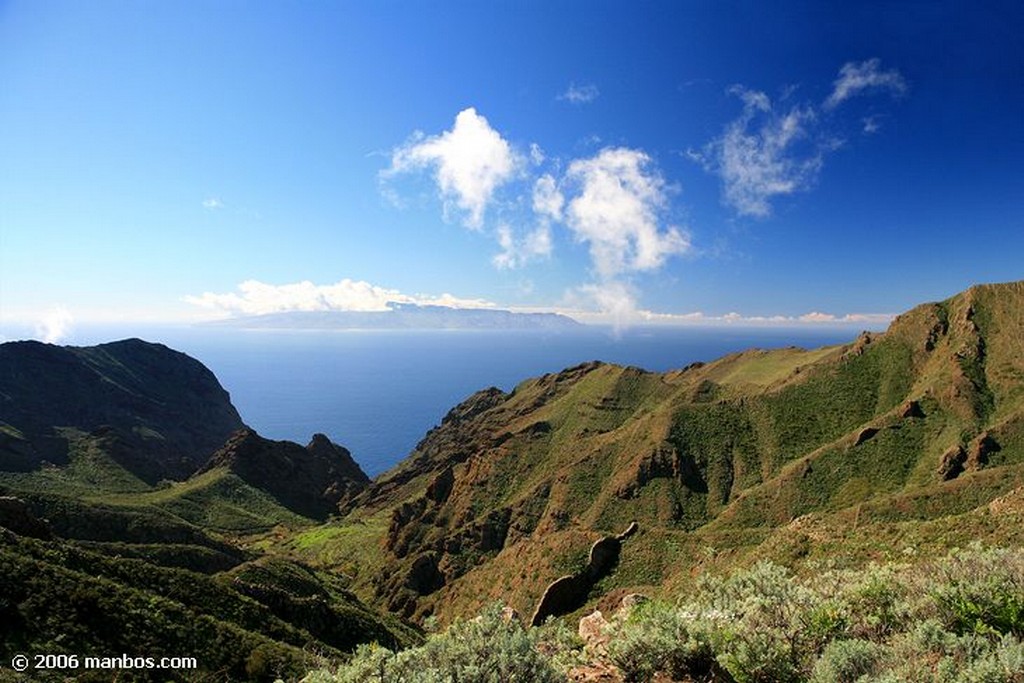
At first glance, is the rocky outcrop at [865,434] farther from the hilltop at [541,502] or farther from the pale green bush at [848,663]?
the pale green bush at [848,663]

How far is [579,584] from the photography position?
46031 millimetres

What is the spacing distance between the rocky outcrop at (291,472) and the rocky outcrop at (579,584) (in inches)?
4542

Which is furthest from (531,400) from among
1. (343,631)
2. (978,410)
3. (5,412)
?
(5,412)

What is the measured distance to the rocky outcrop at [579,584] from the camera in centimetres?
4462

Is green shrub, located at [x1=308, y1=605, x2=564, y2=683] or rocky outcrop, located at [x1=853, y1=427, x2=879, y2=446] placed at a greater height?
green shrub, located at [x1=308, y1=605, x2=564, y2=683]

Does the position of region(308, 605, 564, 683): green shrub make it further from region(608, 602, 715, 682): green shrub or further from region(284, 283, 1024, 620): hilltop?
region(284, 283, 1024, 620): hilltop

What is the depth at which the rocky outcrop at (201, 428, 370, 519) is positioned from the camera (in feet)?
472

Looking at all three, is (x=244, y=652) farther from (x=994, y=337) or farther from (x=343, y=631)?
(x=994, y=337)

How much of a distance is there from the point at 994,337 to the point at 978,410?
20.6 m

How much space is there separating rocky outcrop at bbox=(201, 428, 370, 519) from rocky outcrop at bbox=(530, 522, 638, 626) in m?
115

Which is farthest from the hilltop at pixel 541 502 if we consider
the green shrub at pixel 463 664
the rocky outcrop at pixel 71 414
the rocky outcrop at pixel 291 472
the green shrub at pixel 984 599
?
the rocky outcrop at pixel 71 414

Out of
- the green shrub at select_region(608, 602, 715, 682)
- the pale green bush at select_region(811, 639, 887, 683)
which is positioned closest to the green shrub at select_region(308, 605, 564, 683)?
the green shrub at select_region(608, 602, 715, 682)

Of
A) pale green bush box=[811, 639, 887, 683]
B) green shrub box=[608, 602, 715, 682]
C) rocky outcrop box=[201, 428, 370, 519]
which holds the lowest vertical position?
rocky outcrop box=[201, 428, 370, 519]

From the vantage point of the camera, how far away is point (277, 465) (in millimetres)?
151875
